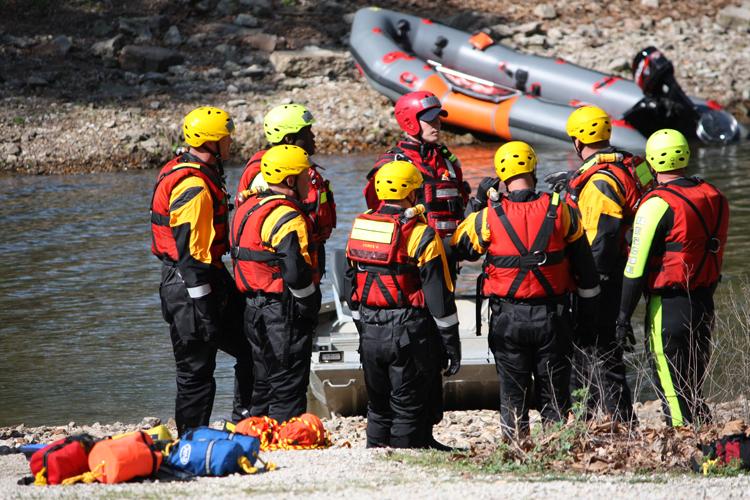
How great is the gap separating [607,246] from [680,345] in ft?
2.19

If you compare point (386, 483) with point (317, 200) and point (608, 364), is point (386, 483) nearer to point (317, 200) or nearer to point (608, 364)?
point (608, 364)

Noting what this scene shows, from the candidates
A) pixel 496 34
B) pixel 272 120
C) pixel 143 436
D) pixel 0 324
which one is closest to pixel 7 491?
pixel 143 436

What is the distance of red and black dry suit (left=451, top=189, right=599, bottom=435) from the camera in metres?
5.64

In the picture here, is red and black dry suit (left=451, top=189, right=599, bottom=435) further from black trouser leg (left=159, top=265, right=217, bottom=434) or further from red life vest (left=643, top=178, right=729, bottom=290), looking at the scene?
black trouser leg (left=159, top=265, right=217, bottom=434)

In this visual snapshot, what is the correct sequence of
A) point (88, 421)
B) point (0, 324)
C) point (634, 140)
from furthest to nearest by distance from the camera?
point (634, 140) < point (0, 324) < point (88, 421)

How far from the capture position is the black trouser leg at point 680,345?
19.1 feet

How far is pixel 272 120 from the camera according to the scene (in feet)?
21.8

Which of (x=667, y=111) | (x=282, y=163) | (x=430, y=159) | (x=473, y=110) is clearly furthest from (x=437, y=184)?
(x=473, y=110)

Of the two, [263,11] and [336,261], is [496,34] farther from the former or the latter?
[336,261]

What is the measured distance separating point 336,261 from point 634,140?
32.0ft

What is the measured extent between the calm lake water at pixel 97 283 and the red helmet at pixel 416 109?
7.87 ft

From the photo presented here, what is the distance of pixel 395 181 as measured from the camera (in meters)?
5.72

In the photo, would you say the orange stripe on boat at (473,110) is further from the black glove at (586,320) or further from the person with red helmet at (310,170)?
the black glove at (586,320)

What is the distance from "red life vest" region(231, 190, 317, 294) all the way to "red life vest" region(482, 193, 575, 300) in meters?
1.00
